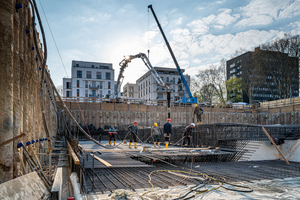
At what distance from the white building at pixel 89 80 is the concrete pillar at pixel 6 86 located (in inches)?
2116

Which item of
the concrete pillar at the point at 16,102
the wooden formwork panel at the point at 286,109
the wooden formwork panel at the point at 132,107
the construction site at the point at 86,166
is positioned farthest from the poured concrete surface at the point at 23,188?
the wooden formwork panel at the point at 286,109

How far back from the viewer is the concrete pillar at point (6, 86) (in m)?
4.60

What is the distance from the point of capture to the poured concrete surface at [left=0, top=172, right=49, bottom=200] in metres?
3.48

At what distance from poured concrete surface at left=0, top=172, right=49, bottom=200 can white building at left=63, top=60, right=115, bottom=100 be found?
5400 cm

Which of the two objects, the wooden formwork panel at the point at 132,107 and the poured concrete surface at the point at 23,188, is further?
the wooden formwork panel at the point at 132,107

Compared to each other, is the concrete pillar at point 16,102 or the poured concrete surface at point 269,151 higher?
the concrete pillar at point 16,102

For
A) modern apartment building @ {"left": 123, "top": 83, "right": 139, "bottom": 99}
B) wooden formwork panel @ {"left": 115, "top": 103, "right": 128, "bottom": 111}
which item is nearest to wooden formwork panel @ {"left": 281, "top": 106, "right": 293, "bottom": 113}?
wooden formwork panel @ {"left": 115, "top": 103, "right": 128, "bottom": 111}

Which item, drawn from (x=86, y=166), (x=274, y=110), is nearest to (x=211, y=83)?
(x=274, y=110)

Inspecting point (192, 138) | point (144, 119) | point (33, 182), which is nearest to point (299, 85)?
point (144, 119)

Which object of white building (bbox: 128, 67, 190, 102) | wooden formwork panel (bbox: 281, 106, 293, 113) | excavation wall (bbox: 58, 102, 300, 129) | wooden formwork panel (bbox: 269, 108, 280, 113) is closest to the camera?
excavation wall (bbox: 58, 102, 300, 129)

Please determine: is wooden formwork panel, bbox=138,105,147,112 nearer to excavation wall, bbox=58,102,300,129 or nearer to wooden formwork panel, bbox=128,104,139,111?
excavation wall, bbox=58,102,300,129

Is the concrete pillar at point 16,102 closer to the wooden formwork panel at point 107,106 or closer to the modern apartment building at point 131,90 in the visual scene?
the wooden formwork panel at point 107,106

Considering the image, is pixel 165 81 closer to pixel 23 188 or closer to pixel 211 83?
pixel 211 83

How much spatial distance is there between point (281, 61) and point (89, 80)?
46339mm
